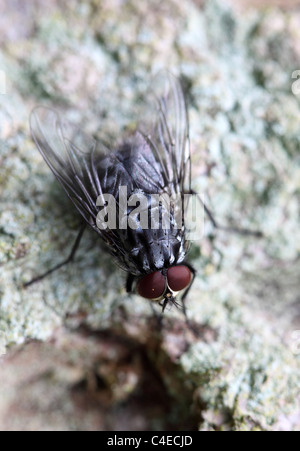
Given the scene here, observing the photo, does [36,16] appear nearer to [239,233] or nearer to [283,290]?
[239,233]

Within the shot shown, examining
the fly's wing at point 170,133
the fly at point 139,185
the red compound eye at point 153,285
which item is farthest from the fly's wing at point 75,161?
the fly's wing at point 170,133

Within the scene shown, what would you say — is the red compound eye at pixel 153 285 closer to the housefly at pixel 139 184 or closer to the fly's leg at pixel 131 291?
the housefly at pixel 139 184

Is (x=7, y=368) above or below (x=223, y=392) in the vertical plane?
above

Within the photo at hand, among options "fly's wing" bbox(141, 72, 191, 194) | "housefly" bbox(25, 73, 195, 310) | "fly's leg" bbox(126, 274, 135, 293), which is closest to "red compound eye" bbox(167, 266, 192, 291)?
"housefly" bbox(25, 73, 195, 310)

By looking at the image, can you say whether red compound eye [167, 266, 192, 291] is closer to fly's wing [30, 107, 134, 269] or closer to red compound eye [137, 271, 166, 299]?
red compound eye [137, 271, 166, 299]

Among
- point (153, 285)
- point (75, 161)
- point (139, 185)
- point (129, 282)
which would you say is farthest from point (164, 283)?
point (75, 161)

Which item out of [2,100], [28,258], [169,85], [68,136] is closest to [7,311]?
[28,258]
